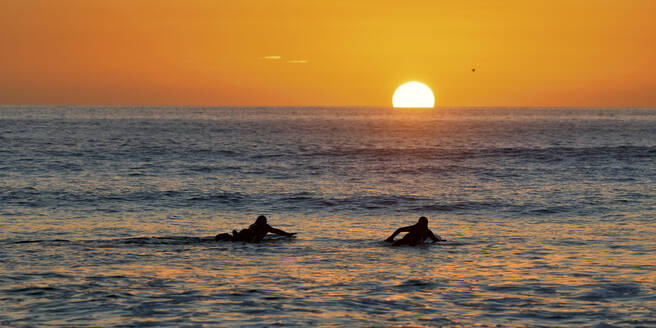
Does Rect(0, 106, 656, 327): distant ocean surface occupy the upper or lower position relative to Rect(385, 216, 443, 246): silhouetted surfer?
lower

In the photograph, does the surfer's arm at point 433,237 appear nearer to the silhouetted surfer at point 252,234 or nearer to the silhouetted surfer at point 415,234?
the silhouetted surfer at point 415,234

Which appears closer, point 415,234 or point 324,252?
point 324,252

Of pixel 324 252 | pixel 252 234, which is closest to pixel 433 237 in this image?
pixel 324 252

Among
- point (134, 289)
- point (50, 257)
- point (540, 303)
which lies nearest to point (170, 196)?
point (50, 257)

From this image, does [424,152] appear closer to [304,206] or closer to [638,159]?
[638,159]

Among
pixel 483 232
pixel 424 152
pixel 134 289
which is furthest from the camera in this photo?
pixel 424 152

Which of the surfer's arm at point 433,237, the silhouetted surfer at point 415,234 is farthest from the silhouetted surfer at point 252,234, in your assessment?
the surfer's arm at point 433,237

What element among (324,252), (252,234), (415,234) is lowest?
(324,252)

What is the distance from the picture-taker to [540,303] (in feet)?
48.1

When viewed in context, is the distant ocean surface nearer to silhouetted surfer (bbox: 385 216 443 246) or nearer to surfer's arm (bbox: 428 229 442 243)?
surfer's arm (bbox: 428 229 442 243)

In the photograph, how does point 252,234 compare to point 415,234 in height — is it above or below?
below

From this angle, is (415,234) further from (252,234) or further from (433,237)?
(252,234)

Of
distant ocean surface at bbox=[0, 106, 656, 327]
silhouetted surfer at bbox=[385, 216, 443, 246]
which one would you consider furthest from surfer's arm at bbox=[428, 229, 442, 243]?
distant ocean surface at bbox=[0, 106, 656, 327]

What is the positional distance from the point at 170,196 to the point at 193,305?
21.2 m
